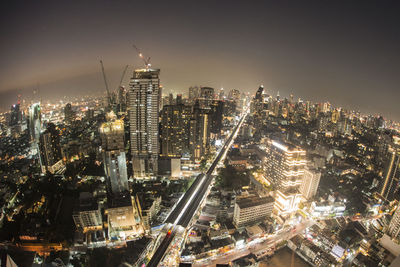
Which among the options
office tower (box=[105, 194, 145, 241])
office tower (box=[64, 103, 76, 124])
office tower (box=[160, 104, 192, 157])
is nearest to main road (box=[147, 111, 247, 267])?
office tower (box=[105, 194, 145, 241])

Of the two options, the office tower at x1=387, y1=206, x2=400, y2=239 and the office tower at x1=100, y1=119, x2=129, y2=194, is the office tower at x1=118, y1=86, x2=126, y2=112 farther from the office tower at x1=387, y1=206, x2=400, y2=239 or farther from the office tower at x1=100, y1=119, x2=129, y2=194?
the office tower at x1=387, y1=206, x2=400, y2=239

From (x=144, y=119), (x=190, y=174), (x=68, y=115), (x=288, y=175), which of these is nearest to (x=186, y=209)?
(x=190, y=174)

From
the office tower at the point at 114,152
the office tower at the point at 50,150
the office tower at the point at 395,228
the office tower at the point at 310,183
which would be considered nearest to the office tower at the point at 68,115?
the office tower at the point at 50,150

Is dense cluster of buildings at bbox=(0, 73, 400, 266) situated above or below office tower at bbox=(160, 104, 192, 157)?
below

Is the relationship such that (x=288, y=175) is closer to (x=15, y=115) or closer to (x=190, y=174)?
(x=190, y=174)

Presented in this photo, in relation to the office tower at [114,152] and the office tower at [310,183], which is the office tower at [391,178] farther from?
the office tower at [114,152]
